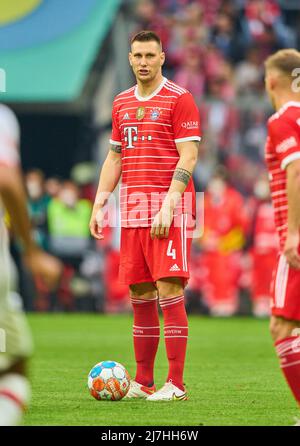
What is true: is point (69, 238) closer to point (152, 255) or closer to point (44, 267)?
point (152, 255)

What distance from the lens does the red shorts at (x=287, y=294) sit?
251 inches

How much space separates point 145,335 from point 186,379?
1.35m

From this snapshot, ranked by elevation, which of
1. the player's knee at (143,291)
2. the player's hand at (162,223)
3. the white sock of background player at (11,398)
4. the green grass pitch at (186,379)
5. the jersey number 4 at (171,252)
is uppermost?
the player's hand at (162,223)

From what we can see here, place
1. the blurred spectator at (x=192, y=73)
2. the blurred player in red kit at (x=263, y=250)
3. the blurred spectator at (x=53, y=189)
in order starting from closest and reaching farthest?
the blurred player in red kit at (x=263, y=250)
the blurred spectator at (x=53, y=189)
the blurred spectator at (x=192, y=73)

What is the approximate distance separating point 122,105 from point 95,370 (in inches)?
75.4

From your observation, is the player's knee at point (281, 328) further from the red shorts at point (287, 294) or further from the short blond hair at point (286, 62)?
the short blond hair at point (286, 62)

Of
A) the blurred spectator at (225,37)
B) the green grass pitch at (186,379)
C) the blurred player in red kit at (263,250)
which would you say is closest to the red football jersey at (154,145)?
the green grass pitch at (186,379)

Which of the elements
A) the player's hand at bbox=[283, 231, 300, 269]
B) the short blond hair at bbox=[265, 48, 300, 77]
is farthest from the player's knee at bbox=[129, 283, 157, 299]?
the short blond hair at bbox=[265, 48, 300, 77]

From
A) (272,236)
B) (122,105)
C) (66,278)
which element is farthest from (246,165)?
(122,105)

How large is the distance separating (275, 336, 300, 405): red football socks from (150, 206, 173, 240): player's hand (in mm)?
1743

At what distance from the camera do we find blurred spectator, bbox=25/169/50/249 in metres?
20.6

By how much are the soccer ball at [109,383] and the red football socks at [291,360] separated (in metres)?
1.91

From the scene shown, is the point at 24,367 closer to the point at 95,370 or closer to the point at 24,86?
the point at 95,370

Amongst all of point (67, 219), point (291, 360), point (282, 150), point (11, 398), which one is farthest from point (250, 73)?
point (11, 398)
